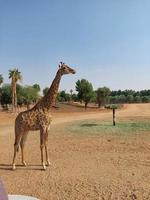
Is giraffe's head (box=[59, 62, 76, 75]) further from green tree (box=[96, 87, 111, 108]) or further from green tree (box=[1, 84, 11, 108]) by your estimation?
green tree (box=[96, 87, 111, 108])

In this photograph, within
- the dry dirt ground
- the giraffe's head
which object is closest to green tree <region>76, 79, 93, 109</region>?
the dry dirt ground

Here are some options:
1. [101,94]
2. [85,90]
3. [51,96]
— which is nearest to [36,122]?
[51,96]

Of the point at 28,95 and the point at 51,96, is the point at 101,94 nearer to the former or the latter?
the point at 28,95

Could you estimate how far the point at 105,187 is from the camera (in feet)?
29.1

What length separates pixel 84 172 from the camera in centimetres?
1043

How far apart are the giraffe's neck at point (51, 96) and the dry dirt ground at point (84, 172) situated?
71.3 inches

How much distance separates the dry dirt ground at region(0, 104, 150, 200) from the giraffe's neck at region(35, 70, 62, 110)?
181 centimetres

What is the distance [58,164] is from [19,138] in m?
1.41

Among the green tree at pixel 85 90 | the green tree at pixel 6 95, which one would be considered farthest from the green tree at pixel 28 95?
the green tree at pixel 85 90

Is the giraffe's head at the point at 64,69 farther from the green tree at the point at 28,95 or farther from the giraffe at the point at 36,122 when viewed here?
the green tree at the point at 28,95

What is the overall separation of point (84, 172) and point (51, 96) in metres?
2.66

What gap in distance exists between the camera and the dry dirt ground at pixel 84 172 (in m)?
8.55

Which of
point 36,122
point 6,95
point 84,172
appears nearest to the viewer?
point 84,172

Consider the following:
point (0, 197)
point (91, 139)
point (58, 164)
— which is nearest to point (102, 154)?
point (58, 164)
